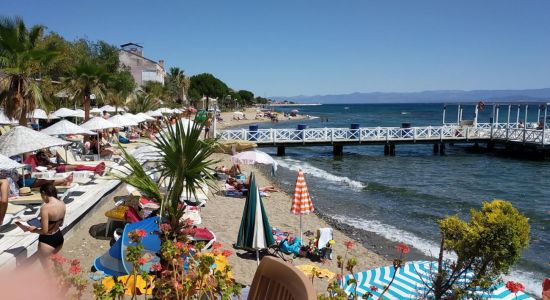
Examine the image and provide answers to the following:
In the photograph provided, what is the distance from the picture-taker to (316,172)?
24250mm

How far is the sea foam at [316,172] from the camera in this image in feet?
68.3

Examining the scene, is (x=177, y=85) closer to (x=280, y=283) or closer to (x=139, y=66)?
(x=139, y=66)

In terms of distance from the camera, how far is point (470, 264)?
5699mm

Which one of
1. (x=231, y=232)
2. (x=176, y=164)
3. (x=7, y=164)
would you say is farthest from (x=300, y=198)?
(x=7, y=164)

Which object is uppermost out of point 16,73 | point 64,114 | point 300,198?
point 16,73

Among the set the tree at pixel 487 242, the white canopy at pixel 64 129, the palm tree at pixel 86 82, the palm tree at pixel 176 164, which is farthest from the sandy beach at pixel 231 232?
the palm tree at pixel 86 82

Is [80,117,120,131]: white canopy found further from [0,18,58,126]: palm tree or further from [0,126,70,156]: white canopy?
[0,126,70,156]: white canopy

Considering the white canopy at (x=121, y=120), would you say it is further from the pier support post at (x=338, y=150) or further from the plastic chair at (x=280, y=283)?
the plastic chair at (x=280, y=283)

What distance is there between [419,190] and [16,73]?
53.5 ft

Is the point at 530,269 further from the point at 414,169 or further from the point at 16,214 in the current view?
the point at 414,169

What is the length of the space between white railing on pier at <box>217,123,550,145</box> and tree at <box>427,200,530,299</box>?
2385 centimetres

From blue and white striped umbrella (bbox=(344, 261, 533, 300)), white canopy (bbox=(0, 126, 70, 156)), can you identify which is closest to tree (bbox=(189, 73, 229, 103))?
white canopy (bbox=(0, 126, 70, 156))

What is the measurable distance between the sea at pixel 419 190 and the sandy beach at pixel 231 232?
135cm

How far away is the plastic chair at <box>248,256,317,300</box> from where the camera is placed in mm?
1579
